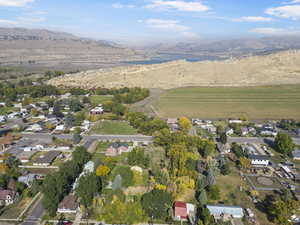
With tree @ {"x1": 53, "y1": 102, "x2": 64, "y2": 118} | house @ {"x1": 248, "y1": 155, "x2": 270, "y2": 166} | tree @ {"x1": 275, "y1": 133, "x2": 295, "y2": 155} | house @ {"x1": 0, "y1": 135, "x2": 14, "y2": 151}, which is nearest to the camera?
house @ {"x1": 248, "y1": 155, "x2": 270, "y2": 166}

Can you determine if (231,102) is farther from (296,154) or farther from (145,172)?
(145,172)

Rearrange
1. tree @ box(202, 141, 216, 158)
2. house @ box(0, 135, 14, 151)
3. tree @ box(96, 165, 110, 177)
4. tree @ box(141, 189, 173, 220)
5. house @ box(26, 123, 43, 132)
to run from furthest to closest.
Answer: house @ box(26, 123, 43, 132)
house @ box(0, 135, 14, 151)
tree @ box(202, 141, 216, 158)
tree @ box(96, 165, 110, 177)
tree @ box(141, 189, 173, 220)

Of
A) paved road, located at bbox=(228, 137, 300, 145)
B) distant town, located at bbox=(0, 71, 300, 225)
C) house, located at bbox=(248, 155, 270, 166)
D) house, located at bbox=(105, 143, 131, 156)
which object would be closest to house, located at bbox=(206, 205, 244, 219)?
distant town, located at bbox=(0, 71, 300, 225)

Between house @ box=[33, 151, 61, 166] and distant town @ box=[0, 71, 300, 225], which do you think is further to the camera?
house @ box=[33, 151, 61, 166]

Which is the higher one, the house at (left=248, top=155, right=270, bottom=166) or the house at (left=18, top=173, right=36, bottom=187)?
the house at (left=248, top=155, right=270, bottom=166)

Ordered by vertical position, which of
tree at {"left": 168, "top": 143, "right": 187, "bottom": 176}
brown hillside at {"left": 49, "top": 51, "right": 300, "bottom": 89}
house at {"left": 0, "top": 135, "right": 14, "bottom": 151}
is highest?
brown hillside at {"left": 49, "top": 51, "right": 300, "bottom": 89}

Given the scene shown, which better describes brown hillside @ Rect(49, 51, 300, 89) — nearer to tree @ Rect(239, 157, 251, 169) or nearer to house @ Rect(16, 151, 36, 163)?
house @ Rect(16, 151, 36, 163)
